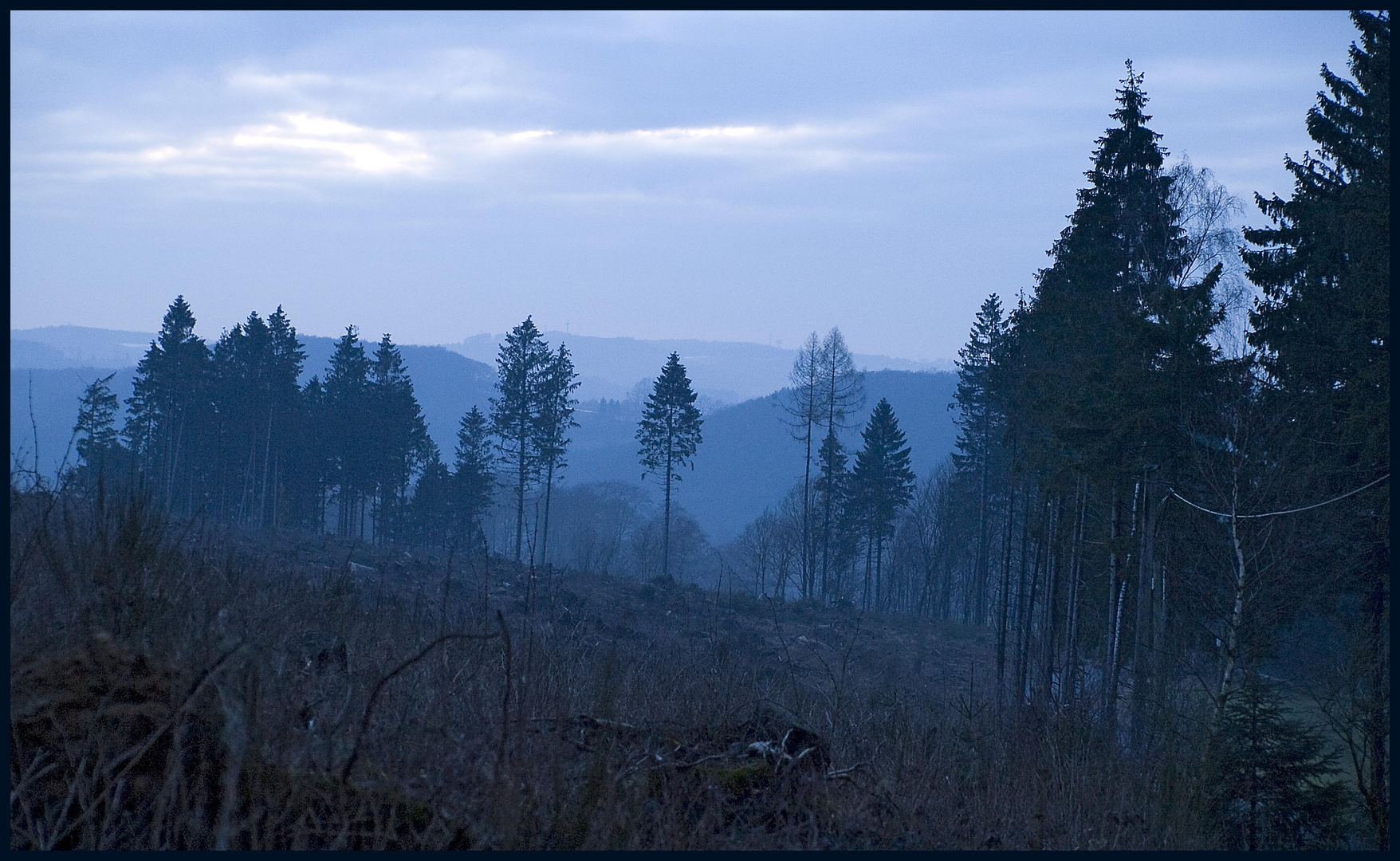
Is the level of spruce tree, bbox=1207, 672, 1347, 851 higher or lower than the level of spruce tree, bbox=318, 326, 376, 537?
lower

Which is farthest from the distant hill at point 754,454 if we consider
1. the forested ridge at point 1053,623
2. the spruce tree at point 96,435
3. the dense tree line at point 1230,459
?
the dense tree line at point 1230,459

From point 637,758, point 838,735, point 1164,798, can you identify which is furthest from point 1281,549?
point 637,758

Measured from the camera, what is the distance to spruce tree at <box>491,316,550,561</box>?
51969 mm

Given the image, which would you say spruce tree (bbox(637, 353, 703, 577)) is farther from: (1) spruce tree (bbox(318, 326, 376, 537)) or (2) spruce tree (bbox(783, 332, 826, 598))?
(1) spruce tree (bbox(318, 326, 376, 537))

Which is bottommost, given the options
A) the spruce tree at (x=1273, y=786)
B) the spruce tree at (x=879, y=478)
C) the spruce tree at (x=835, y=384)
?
the spruce tree at (x=1273, y=786)

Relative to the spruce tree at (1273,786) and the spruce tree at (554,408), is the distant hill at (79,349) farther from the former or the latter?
the spruce tree at (1273,786)

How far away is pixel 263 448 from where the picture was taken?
4906 cm

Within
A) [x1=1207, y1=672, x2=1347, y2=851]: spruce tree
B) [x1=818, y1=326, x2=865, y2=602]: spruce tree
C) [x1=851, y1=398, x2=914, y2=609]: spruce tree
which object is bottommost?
[x1=1207, y1=672, x2=1347, y2=851]: spruce tree

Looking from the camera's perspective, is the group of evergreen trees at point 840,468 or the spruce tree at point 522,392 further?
the spruce tree at point 522,392

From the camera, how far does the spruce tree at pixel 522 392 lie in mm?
51969

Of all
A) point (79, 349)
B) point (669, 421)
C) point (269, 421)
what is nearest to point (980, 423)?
point (669, 421)

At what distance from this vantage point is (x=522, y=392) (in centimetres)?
5209

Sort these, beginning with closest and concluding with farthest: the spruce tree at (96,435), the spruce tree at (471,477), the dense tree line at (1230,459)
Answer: the spruce tree at (96,435) < the dense tree line at (1230,459) < the spruce tree at (471,477)

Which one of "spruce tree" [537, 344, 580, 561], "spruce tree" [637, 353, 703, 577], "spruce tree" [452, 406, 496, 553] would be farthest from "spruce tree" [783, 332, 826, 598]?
"spruce tree" [452, 406, 496, 553]
